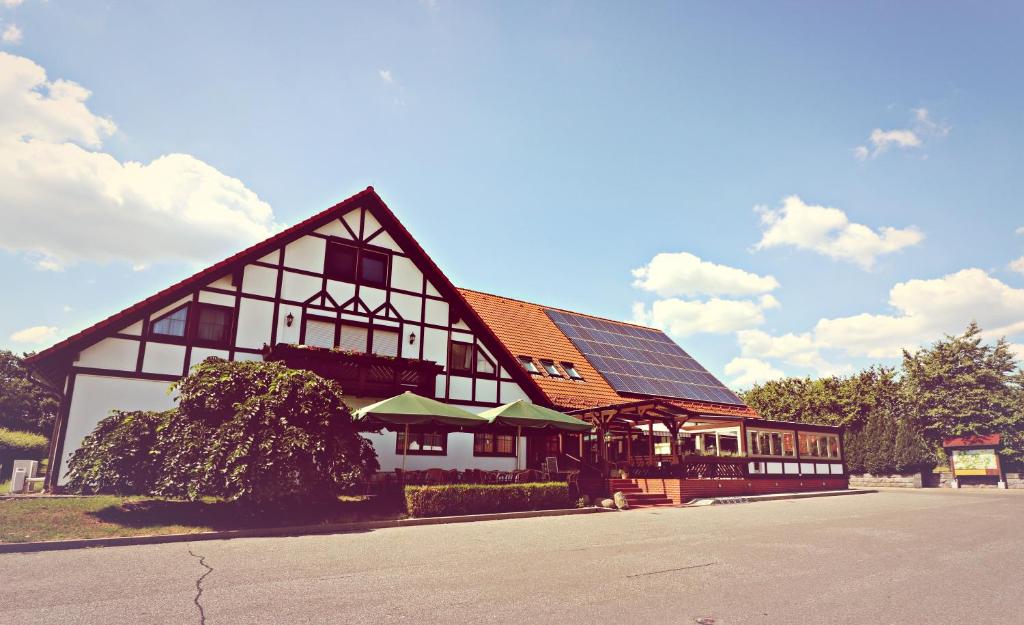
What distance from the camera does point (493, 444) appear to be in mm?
23031

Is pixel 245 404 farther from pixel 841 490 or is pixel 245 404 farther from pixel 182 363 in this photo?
pixel 841 490

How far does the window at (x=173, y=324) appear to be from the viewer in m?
18.1

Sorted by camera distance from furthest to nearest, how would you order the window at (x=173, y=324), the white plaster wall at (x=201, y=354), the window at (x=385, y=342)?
the window at (x=385, y=342) < the white plaster wall at (x=201, y=354) < the window at (x=173, y=324)

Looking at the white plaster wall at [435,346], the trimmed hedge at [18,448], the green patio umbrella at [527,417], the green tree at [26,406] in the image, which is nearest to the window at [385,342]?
the white plaster wall at [435,346]

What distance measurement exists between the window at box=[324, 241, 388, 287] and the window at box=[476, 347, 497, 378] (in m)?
4.53

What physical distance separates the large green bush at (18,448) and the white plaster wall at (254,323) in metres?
13.8

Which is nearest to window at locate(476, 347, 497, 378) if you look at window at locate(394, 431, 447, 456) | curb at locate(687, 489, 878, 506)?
window at locate(394, 431, 447, 456)

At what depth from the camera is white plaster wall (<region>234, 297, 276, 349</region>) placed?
62.8 ft

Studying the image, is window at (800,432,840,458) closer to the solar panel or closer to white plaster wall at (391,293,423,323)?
the solar panel

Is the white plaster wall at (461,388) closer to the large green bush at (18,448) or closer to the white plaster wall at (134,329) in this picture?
the white plaster wall at (134,329)

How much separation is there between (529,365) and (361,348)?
8.29m

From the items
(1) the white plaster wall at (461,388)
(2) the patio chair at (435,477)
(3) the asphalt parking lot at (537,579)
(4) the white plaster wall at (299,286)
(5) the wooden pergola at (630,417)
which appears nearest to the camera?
(3) the asphalt parking lot at (537,579)

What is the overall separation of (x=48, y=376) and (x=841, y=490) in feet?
111

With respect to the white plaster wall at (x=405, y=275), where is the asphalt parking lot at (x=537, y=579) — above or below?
below
